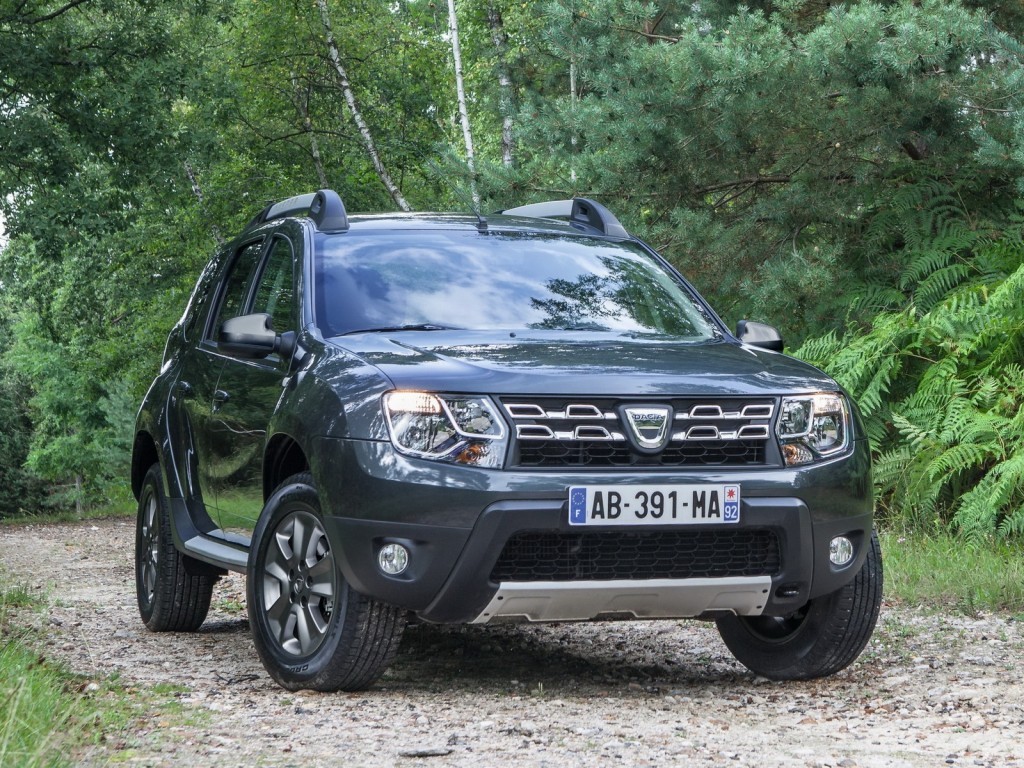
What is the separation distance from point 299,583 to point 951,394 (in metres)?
6.38

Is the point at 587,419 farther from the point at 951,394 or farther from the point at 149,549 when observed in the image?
the point at 951,394

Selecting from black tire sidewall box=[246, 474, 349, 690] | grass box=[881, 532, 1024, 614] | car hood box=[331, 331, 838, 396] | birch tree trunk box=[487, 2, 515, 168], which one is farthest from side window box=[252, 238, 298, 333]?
birch tree trunk box=[487, 2, 515, 168]

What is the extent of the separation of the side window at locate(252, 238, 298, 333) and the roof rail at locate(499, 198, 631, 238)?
125cm

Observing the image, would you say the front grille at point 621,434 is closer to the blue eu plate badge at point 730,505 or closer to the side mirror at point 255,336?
the blue eu plate badge at point 730,505

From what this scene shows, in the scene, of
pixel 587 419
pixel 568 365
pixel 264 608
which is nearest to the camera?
pixel 587 419

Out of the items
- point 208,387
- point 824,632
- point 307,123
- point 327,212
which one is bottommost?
point 824,632

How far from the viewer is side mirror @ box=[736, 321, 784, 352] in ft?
19.7

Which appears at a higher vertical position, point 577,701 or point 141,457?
point 141,457

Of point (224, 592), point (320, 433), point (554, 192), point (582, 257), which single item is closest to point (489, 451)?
point (320, 433)

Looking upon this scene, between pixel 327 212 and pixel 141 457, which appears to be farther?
pixel 141 457

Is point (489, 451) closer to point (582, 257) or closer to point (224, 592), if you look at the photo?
point (582, 257)

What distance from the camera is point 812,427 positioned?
16.7 ft

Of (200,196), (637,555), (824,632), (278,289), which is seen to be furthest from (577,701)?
(200,196)

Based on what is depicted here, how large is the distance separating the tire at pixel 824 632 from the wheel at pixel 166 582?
116 inches
